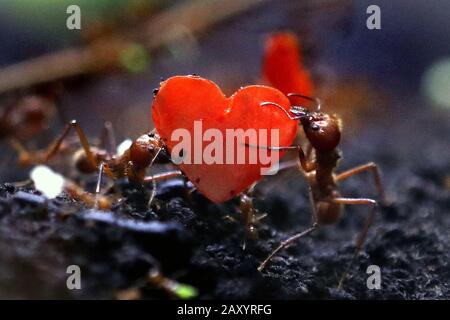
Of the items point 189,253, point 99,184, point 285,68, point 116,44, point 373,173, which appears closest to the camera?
point 189,253

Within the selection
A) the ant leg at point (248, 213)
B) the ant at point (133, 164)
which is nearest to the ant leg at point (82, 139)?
the ant at point (133, 164)

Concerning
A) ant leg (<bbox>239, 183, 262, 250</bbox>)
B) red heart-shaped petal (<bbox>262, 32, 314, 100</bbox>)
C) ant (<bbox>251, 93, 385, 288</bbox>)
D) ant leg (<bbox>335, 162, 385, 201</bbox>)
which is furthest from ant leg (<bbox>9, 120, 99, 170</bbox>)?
red heart-shaped petal (<bbox>262, 32, 314, 100</bbox>)

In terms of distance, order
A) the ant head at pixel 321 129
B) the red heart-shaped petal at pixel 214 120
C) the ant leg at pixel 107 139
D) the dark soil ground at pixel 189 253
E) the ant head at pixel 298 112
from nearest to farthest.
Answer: the dark soil ground at pixel 189 253
the red heart-shaped petal at pixel 214 120
the ant head at pixel 298 112
the ant head at pixel 321 129
the ant leg at pixel 107 139

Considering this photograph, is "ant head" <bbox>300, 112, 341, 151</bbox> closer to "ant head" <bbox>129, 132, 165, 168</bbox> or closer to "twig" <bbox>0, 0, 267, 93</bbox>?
"ant head" <bbox>129, 132, 165, 168</bbox>

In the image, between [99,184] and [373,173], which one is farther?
[373,173]

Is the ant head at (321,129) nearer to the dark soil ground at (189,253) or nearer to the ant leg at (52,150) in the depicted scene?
the dark soil ground at (189,253)

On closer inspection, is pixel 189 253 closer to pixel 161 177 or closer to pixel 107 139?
pixel 161 177

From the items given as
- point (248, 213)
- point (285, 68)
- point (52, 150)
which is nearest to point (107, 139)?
point (52, 150)
